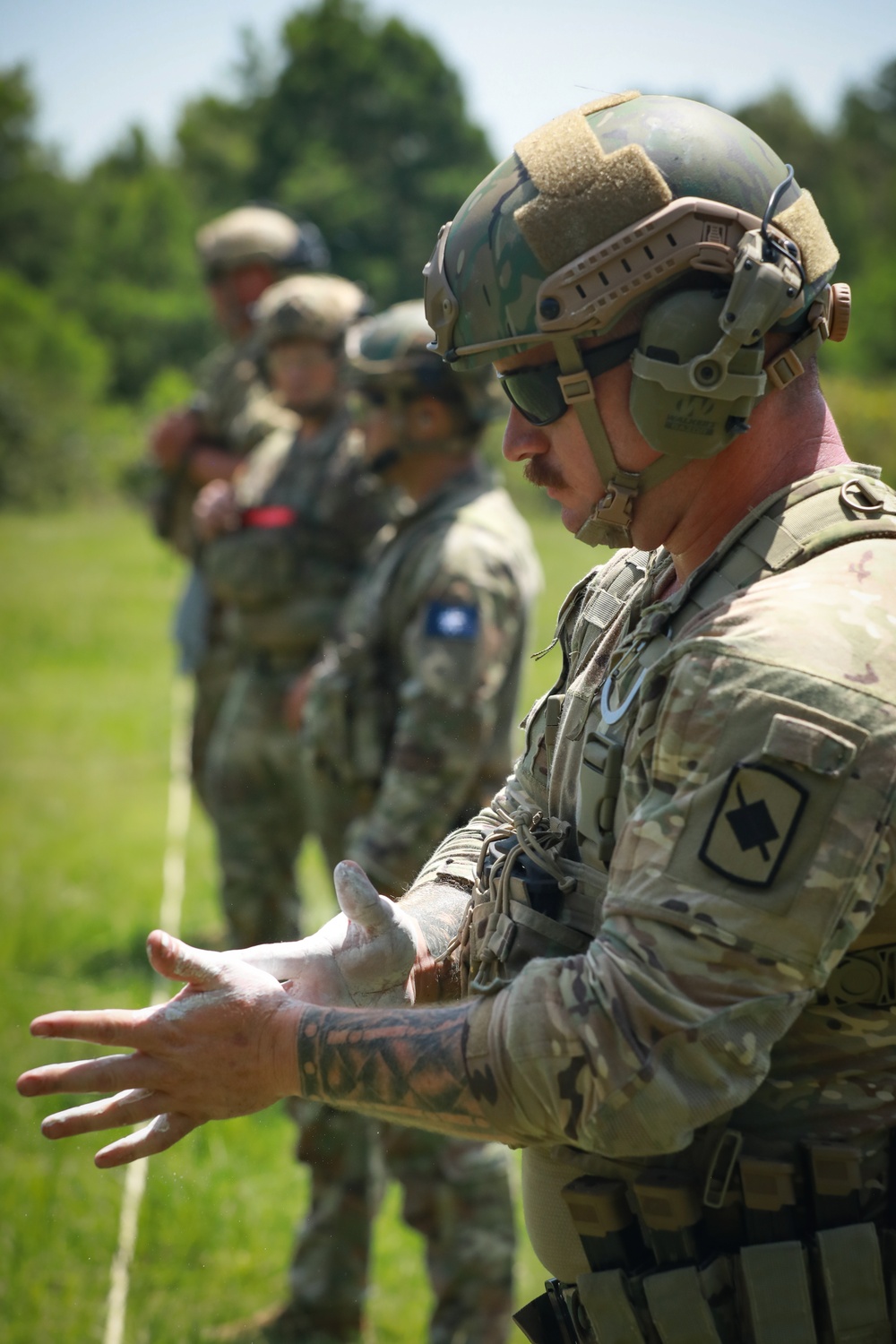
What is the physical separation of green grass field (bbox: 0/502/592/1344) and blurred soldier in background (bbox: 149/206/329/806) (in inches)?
45.8

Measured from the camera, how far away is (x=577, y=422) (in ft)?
6.40

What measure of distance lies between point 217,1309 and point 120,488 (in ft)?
98.2

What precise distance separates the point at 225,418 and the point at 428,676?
375 centimetres

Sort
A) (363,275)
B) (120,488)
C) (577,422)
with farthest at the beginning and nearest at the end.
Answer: (120,488), (363,275), (577,422)

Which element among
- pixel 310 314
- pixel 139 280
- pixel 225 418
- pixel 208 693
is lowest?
pixel 208 693

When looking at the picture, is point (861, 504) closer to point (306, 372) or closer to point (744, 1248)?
point (744, 1248)

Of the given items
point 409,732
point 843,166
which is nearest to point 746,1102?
point 409,732

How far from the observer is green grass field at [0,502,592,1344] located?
3957 mm

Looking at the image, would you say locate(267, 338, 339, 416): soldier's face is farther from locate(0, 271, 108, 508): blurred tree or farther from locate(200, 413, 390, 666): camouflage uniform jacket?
locate(0, 271, 108, 508): blurred tree

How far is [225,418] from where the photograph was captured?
720cm

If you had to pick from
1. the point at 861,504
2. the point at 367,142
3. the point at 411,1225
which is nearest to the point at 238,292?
the point at 411,1225

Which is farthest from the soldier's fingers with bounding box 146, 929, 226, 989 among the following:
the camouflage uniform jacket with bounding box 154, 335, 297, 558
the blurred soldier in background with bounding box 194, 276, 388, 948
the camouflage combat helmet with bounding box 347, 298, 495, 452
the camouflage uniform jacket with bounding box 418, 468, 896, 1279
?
the camouflage uniform jacket with bounding box 154, 335, 297, 558

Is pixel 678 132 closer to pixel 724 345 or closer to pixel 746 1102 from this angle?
pixel 724 345

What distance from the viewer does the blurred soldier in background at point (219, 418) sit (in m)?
6.93
